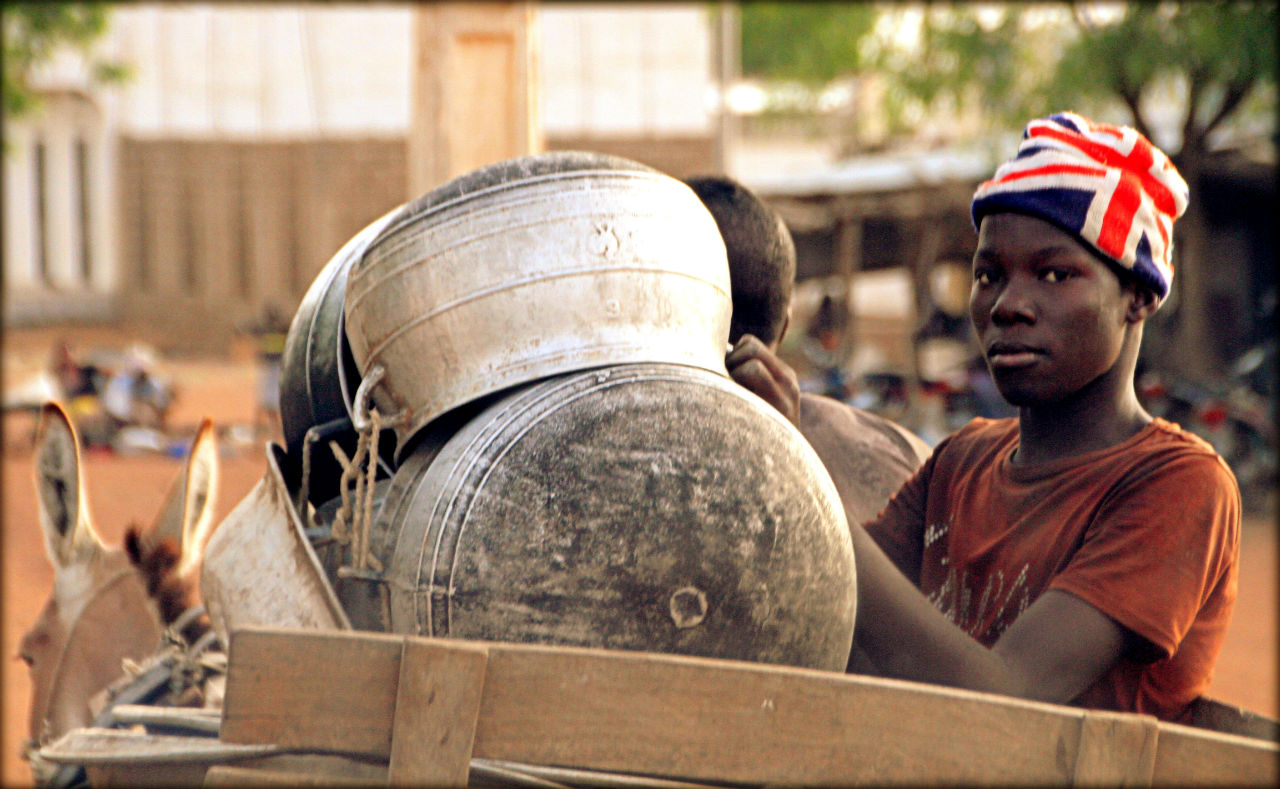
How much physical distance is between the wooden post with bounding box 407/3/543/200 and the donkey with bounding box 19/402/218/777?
10.4 feet

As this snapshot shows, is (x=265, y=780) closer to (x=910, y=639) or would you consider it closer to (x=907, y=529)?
(x=910, y=639)

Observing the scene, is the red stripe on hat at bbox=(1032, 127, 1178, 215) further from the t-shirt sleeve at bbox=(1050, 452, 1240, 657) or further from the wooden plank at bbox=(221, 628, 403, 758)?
the wooden plank at bbox=(221, 628, 403, 758)

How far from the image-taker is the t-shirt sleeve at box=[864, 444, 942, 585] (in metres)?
1.99

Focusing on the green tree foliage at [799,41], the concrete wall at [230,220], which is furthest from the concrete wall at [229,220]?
the green tree foliage at [799,41]

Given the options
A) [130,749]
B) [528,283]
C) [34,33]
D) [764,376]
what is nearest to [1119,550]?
[764,376]

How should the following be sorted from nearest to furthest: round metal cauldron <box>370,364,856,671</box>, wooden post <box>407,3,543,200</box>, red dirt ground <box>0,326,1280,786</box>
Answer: round metal cauldron <box>370,364,856,671</box> → wooden post <box>407,3,543,200</box> → red dirt ground <box>0,326,1280,786</box>

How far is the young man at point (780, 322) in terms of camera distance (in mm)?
2357

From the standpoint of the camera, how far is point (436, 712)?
1207mm

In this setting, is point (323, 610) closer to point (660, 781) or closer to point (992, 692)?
point (660, 781)

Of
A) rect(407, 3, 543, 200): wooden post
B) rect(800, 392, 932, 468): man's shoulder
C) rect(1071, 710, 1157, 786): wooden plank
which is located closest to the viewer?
rect(1071, 710, 1157, 786): wooden plank

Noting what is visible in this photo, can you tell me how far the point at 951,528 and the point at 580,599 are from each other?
2.42 ft

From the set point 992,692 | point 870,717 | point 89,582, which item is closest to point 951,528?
point 992,692

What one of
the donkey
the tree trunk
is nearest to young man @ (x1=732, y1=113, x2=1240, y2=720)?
the donkey

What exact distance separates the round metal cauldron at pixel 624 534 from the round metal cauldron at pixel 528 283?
8 cm
